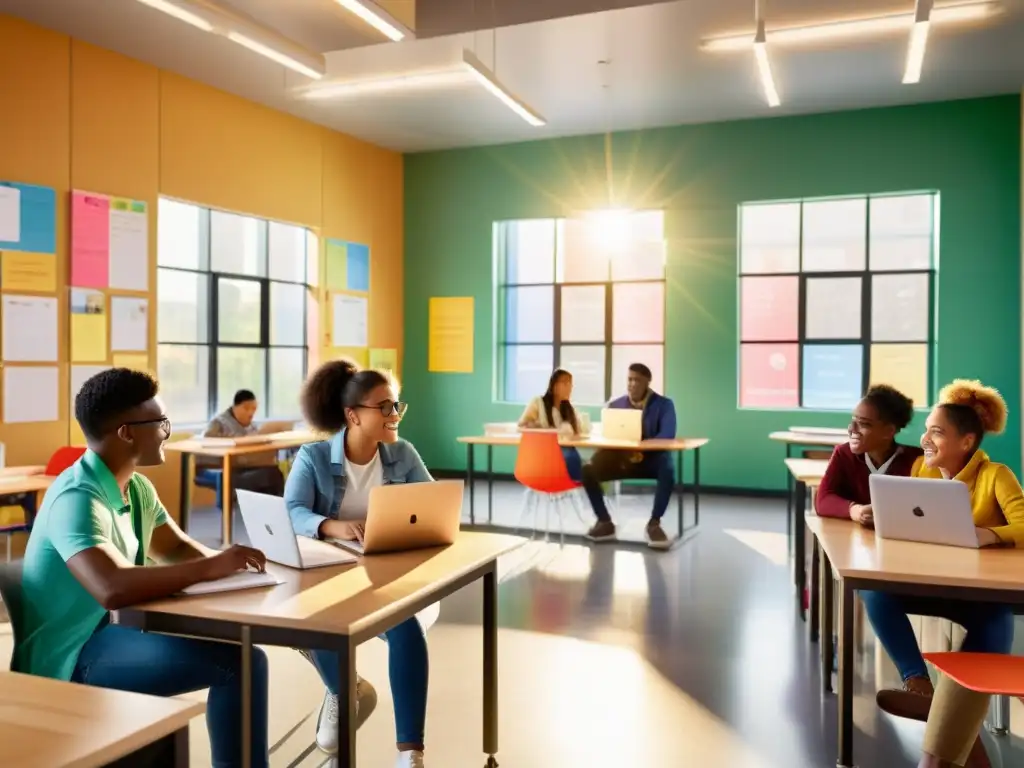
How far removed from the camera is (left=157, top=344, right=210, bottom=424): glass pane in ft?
22.8

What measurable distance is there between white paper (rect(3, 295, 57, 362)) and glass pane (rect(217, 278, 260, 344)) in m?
1.74

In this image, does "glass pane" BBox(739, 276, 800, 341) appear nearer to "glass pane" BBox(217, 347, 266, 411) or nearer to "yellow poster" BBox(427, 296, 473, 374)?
"yellow poster" BBox(427, 296, 473, 374)

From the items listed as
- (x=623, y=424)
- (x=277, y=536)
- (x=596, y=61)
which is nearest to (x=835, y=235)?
(x=596, y=61)

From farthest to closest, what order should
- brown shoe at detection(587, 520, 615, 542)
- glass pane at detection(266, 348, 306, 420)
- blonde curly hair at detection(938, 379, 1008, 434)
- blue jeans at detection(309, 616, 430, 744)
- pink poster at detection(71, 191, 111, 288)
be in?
glass pane at detection(266, 348, 306, 420), brown shoe at detection(587, 520, 615, 542), pink poster at detection(71, 191, 111, 288), blonde curly hair at detection(938, 379, 1008, 434), blue jeans at detection(309, 616, 430, 744)

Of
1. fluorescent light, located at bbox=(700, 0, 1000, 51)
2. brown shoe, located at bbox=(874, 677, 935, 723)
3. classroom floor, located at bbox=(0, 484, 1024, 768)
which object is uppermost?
fluorescent light, located at bbox=(700, 0, 1000, 51)

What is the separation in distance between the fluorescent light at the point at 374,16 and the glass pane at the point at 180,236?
3.08 metres

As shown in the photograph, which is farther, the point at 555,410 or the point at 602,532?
the point at 555,410

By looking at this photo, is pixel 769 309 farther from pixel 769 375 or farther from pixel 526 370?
pixel 526 370

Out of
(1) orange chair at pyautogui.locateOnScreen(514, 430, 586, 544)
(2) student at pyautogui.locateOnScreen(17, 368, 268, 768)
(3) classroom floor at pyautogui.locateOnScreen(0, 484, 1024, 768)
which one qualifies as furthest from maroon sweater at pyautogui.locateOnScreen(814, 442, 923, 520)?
(1) orange chair at pyautogui.locateOnScreen(514, 430, 586, 544)

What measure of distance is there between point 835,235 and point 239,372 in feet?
18.1

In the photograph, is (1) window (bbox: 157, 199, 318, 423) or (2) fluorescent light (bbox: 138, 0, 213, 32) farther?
(1) window (bbox: 157, 199, 318, 423)

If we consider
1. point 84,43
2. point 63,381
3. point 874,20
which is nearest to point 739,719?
point 874,20

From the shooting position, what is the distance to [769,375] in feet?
26.2

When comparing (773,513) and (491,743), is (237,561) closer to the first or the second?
(491,743)
